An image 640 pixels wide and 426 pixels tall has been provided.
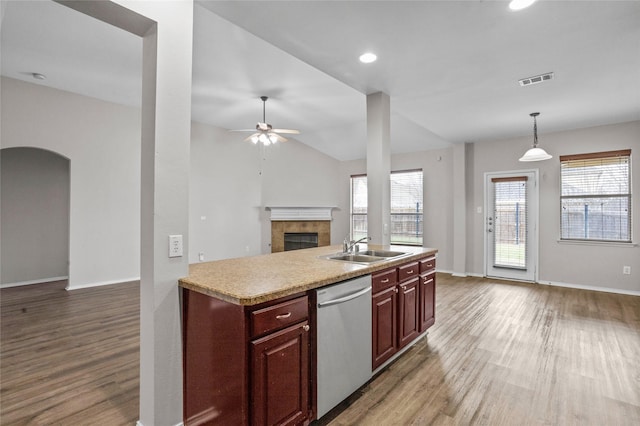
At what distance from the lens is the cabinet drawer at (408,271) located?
8.51 feet

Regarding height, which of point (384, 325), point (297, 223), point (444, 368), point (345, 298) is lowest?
point (444, 368)

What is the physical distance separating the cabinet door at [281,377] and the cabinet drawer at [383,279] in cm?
75

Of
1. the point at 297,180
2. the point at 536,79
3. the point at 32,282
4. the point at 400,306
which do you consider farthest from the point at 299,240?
the point at 536,79

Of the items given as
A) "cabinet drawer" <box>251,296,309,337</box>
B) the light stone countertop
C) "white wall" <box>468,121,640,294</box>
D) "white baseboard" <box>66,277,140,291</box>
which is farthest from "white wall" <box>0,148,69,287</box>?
"white wall" <box>468,121,640,294</box>

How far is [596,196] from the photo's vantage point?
4945mm

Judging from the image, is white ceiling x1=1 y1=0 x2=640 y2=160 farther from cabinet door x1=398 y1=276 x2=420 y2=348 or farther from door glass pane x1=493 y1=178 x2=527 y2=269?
cabinet door x1=398 y1=276 x2=420 y2=348

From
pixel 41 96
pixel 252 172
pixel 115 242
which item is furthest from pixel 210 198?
pixel 41 96

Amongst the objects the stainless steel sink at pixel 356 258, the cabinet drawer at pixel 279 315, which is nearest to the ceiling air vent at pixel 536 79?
the stainless steel sink at pixel 356 258

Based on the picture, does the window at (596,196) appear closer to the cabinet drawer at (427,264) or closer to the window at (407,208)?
the window at (407,208)

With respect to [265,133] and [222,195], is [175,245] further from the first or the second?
[222,195]

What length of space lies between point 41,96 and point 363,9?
4889 millimetres

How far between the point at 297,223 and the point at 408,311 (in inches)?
197

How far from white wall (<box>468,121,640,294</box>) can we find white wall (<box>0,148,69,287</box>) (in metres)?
7.83

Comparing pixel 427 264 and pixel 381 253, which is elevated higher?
pixel 381 253
